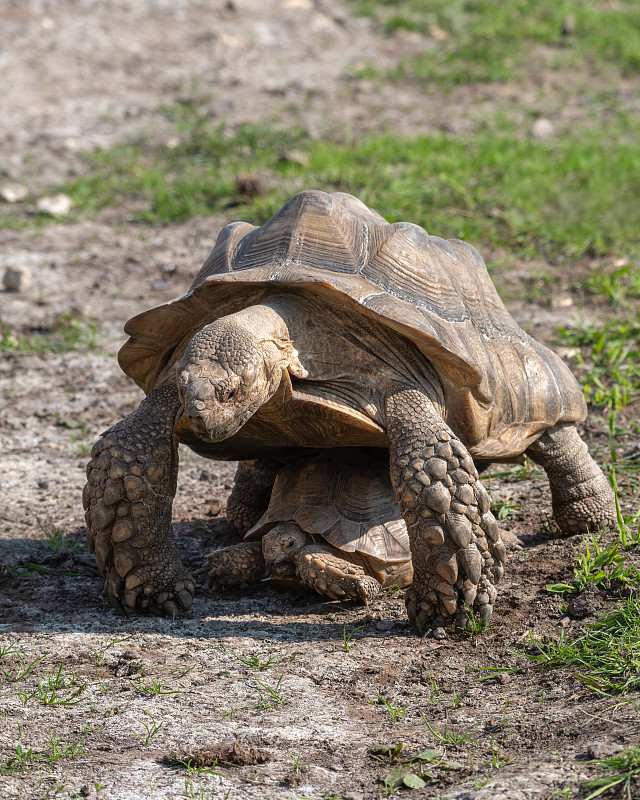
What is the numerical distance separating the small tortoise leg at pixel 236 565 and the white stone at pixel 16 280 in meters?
3.90

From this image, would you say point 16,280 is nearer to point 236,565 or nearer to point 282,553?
point 236,565

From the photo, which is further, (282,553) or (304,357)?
(282,553)

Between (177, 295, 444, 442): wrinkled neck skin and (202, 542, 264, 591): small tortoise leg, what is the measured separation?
0.78 m

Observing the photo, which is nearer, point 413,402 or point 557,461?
point 413,402

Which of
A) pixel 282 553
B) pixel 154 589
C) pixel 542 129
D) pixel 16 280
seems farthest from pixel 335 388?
pixel 542 129

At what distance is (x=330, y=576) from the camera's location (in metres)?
3.42

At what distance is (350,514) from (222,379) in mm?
994

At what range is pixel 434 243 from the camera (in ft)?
12.5

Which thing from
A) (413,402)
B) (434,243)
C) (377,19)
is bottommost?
(413,402)

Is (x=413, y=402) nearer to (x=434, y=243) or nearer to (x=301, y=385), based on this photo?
(x=301, y=385)

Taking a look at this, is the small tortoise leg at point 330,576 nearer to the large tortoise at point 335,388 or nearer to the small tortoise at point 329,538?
the small tortoise at point 329,538

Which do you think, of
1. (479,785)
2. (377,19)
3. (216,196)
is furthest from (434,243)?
(377,19)

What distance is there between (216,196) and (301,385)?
5060mm

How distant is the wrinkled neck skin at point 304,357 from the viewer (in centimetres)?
294
